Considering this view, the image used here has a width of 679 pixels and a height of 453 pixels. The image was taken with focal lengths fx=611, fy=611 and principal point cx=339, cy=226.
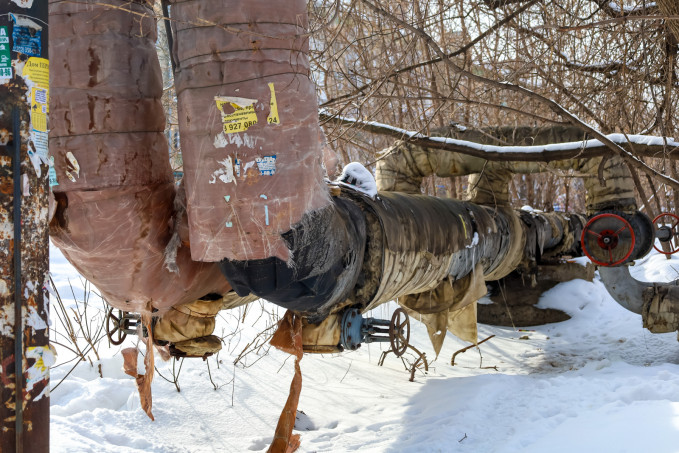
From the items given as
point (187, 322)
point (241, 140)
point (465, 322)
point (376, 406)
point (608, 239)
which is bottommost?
point (376, 406)

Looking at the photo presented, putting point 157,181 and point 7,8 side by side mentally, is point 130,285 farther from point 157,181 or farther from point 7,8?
point 7,8

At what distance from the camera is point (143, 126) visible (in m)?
2.70

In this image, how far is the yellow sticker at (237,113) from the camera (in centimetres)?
244

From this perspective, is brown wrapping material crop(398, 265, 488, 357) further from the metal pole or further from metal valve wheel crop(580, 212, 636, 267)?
the metal pole

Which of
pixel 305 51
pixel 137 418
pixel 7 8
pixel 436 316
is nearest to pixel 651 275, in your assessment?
pixel 436 316

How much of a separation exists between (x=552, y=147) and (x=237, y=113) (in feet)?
9.66

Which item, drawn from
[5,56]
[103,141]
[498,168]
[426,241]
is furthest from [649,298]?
[5,56]

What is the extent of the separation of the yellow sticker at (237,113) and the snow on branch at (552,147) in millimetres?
2159

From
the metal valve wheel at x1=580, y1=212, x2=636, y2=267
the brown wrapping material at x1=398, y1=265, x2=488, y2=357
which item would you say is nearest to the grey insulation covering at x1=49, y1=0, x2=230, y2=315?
the brown wrapping material at x1=398, y1=265, x2=488, y2=357

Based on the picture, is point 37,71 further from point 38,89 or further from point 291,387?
point 291,387

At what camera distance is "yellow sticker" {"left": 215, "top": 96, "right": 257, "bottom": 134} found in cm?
244

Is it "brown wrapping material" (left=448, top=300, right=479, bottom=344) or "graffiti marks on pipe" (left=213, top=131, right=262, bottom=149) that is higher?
"graffiti marks on pipe" (left=213, top=131, right=262, bottom=149)

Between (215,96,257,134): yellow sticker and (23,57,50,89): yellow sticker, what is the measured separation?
71cm

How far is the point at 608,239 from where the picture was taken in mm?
6344
